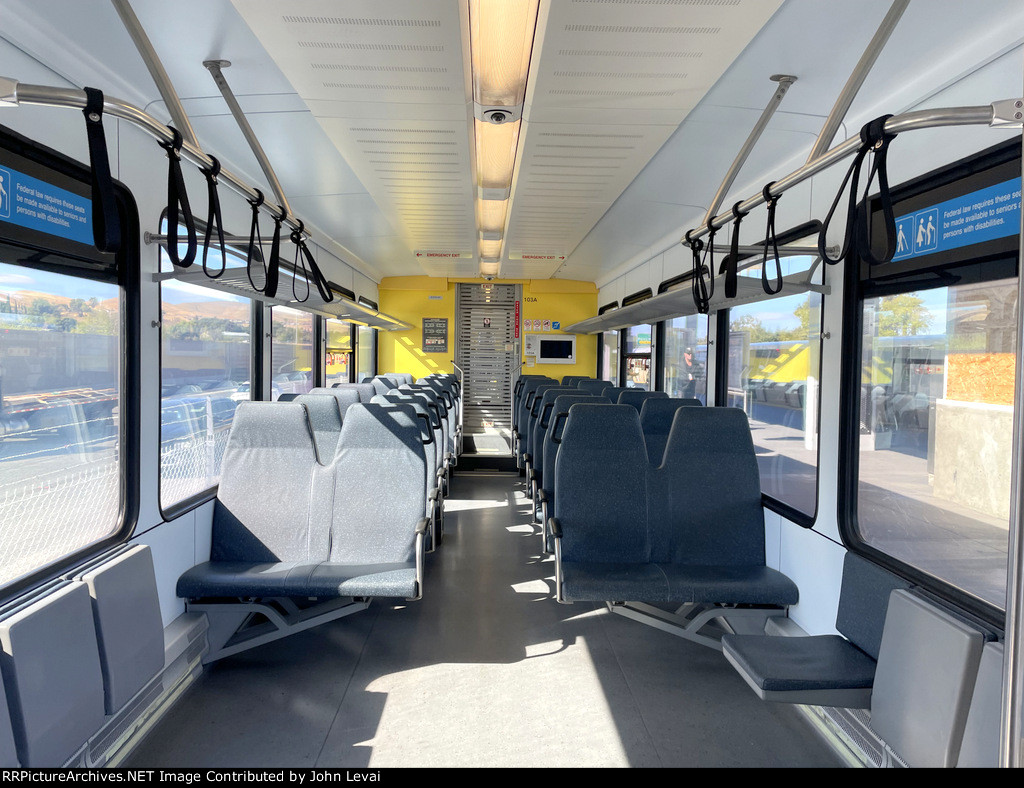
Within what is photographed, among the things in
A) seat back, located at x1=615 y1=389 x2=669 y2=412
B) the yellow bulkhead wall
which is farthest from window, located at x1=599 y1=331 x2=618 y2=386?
seat back, located at x1=615 y1=389 x2=669 y2=412

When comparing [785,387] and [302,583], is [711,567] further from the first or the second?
[302,583]

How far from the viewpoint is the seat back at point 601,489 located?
3.69 m

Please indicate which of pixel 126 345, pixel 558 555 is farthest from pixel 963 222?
pixel 126 345

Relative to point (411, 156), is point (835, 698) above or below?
below

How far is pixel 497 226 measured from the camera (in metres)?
7.42

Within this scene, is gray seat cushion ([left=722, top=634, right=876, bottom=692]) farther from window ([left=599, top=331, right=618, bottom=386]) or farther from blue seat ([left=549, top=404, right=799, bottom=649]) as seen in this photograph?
window ([left=599, top=331, right=618, bottom=386])

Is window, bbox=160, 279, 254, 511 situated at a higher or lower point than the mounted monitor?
lower

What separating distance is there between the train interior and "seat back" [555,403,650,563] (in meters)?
0.02

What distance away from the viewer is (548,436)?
489 centimetres

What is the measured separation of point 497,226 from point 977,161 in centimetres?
548

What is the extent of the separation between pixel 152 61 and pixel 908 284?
3055 mm

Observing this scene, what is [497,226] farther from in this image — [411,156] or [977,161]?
[977,161]

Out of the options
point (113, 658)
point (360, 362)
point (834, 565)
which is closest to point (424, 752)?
point (113, 658)

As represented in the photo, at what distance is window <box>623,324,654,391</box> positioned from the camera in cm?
921
